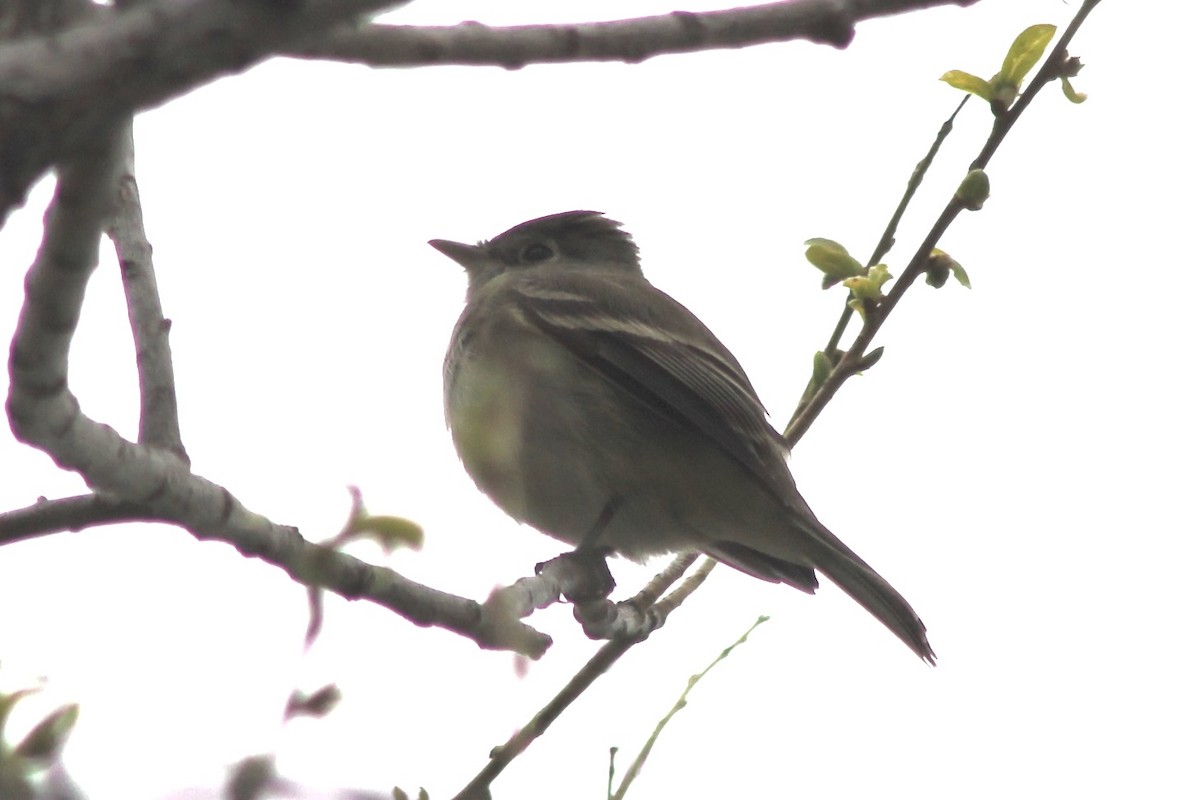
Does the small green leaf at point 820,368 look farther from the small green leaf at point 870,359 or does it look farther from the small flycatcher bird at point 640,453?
the small flycatcher bird at point 640,453

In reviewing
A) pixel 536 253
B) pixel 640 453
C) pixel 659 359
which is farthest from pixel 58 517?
pixel 536 253

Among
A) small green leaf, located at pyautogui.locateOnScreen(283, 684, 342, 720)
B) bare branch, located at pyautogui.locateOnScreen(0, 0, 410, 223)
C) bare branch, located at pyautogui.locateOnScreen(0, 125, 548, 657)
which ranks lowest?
small green leaf, located at pyautogui.locateOnScreen(283, 684, 342, 720)

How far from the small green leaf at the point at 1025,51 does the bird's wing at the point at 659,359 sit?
210 cm

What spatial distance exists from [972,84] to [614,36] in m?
2.33

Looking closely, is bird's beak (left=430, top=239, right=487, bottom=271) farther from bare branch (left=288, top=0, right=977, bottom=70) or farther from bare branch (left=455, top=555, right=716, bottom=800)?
bare branch (left=288, top=0, right=977, bottom=70)

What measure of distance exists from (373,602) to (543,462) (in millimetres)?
3096

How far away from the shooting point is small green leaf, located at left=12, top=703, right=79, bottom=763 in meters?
1.70

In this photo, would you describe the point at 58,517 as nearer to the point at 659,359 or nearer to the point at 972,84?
the point at 972,84

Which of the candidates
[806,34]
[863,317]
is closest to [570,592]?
[863,317]

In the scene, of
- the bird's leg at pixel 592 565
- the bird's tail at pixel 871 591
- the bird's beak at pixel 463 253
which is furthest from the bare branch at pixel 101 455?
the bird's beak at pixel 463 253

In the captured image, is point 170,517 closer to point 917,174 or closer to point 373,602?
point 373,602

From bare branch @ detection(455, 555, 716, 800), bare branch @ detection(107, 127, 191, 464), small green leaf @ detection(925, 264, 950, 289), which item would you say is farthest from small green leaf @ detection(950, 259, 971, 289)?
bare branch @ detection(107, 127, 191, 464)

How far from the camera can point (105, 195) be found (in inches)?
79.3

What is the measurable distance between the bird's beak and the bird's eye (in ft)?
0.84
